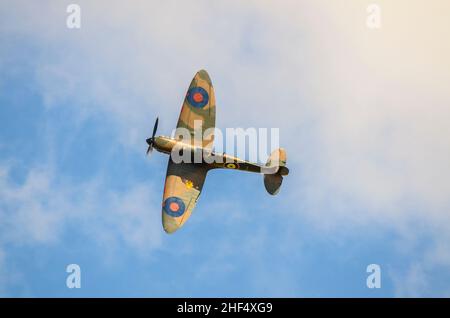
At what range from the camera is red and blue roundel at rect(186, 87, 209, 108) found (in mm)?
52625

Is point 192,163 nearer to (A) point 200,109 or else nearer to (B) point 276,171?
(A) point 200,109

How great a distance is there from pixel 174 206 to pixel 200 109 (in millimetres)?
7417

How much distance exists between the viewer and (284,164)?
50.1 metres

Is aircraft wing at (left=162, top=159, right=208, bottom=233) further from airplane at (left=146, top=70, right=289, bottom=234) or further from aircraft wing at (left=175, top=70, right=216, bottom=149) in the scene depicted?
aircraft wing at (left=175, top=70, right=216, bottom=149)

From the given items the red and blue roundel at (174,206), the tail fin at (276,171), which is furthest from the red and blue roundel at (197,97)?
the red and blue roundel at (174,206)

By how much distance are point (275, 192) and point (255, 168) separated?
91.1 inches

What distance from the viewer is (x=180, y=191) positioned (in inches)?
1986

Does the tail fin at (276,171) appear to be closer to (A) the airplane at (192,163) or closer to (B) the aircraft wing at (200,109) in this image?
(A) the airplane at (192,163)

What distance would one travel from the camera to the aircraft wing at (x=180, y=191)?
49500 mm

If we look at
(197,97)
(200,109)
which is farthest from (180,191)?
(197,97)

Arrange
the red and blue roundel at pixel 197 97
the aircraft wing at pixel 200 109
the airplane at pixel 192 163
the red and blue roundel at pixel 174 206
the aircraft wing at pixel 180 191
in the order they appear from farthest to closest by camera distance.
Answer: the red and blue roundel at pixel 197 97
the aircraft wing at pixel 200 109
the airplane at pixel 192 163
the red and blue roundel at pixel 174 206
the aircraft wing at pixel 180 191

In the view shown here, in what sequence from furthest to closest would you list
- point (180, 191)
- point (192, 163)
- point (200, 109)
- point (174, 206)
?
1. point (200, 109)
2. point (192, 163)
3. point (180, 191)
4. point (174, 206)

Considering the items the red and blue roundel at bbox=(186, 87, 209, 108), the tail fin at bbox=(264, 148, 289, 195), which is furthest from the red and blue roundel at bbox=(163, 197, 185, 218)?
the red and blue roundel at bbox=(186, 87, 209, 108)
